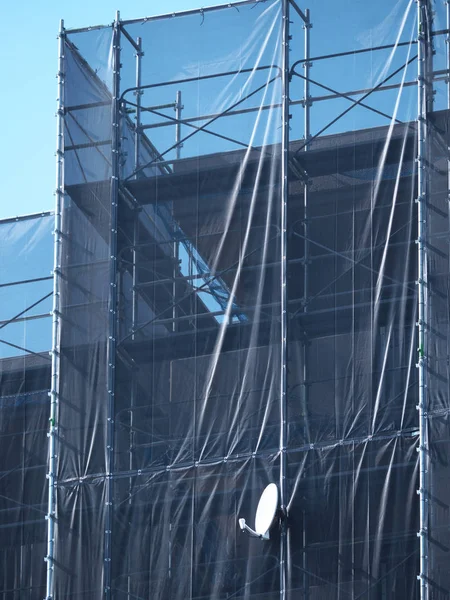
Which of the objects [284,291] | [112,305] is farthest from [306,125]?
[112,305]

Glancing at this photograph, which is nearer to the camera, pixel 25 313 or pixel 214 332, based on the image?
pixel 214 332

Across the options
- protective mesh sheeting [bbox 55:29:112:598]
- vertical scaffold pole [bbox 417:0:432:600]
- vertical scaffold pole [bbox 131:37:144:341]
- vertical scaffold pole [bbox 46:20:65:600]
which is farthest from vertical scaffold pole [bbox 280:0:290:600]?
vertical scaffold pole [bbox 46:20:65:600]

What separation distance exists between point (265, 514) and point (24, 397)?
462 centimetres

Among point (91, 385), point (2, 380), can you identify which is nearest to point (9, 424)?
point (2, 380)

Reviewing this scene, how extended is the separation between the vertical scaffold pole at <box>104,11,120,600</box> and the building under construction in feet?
0.09

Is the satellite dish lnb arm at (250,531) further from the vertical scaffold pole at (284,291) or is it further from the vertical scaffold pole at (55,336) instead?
the vertical scaffold pole at (55,336)

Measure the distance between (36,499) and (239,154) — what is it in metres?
4.82

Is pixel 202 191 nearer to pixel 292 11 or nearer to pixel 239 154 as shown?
pixel 239 154

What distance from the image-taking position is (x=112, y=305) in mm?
19047

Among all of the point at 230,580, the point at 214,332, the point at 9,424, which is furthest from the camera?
the point at 9,424

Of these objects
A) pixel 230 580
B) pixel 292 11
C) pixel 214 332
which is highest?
pixel 292 11

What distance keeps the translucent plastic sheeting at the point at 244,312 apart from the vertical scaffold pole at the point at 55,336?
92 millimetres

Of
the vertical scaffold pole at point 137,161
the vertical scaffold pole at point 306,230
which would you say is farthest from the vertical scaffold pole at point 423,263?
the vertical scaffold pole at point 137,161

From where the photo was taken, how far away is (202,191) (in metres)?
19.3
